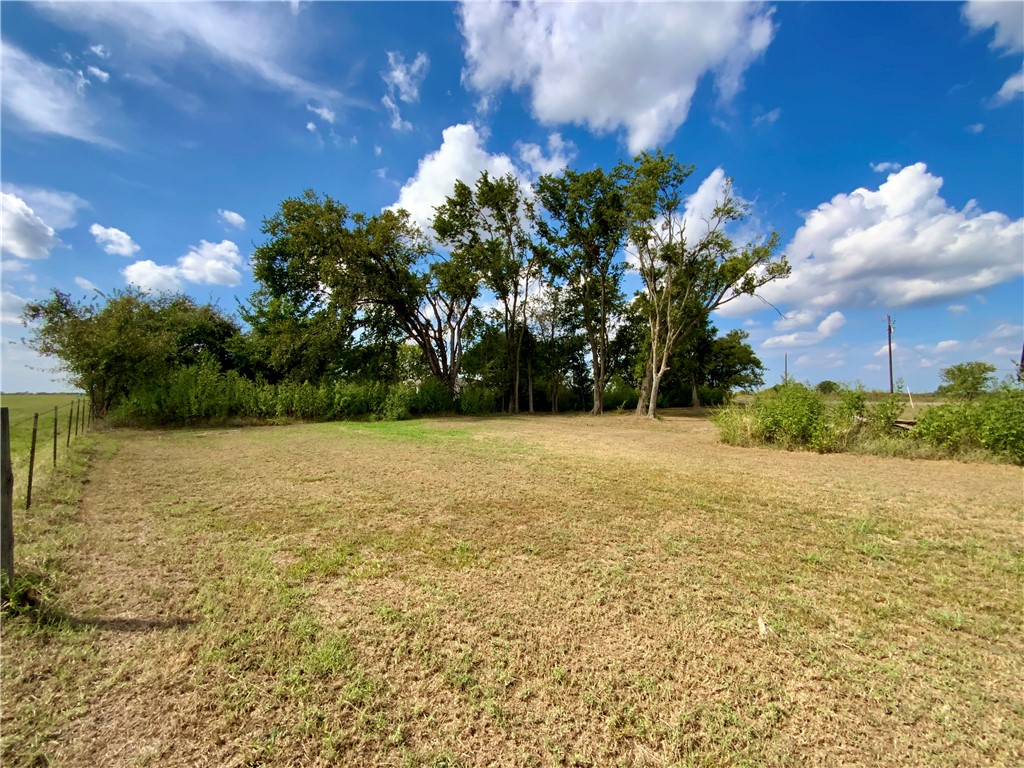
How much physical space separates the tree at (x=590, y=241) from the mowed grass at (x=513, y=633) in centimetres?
1738

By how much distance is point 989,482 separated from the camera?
6113 millimetres

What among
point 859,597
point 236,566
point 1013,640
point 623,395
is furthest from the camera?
point 623,395

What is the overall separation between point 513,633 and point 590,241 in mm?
21060

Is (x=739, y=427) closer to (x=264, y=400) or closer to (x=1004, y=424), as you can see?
(x=1004, y=424)

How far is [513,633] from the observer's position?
2.30 m

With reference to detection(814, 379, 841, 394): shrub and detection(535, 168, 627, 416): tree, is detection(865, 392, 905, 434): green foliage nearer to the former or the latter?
detection(814, 379, 841, 394): shrub

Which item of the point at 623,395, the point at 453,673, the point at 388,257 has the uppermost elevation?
the point at 388,257

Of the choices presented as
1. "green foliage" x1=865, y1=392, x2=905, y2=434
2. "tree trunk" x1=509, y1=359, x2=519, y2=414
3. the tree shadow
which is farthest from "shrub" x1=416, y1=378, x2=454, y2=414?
the tree shadow

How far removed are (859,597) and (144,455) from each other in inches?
399

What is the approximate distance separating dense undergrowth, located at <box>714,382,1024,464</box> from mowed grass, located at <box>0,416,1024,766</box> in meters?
4.40

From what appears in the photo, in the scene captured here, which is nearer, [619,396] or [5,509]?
[5,509]

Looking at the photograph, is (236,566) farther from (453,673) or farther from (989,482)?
(989,482)

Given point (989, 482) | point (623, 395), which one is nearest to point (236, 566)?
point (989, 482)

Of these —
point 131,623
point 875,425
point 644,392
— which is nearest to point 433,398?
point 644,392
